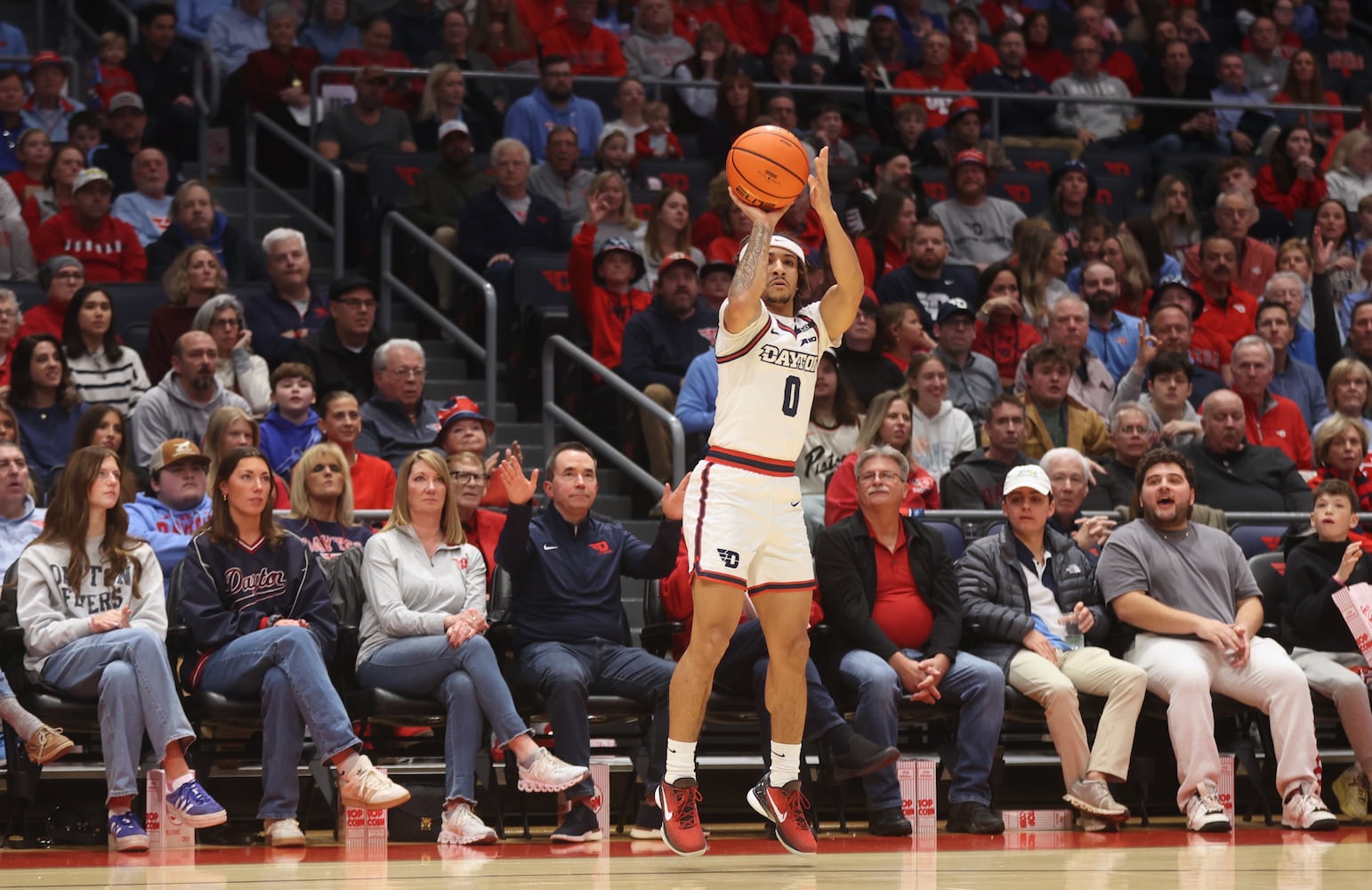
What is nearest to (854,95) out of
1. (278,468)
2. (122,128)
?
(122,128)

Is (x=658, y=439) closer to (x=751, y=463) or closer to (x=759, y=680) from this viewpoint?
(x=759, y=680)

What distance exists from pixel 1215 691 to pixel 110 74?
26.5 feet

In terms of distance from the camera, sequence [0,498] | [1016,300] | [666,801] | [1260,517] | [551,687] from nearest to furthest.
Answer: [666,801], [551,687], [0,498], [1260,517], [1016,300]

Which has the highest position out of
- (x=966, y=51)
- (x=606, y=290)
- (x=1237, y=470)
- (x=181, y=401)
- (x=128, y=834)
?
(x=966, y=51)

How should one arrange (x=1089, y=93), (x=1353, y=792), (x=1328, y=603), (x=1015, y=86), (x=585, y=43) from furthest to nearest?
(x=1089, y=93), (x=1015, y=86), (x=585, y=43), (x=1328, y=603), (x=1353, y=792)

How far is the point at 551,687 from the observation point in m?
6.91

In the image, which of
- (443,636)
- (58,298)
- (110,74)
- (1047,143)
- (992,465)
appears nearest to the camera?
(443,636)

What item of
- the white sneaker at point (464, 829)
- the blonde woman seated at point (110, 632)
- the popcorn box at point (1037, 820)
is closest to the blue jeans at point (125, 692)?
the blonde woman seated at point (110, 632)

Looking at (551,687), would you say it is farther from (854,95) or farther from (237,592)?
(854,95)

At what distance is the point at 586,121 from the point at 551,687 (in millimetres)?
6440

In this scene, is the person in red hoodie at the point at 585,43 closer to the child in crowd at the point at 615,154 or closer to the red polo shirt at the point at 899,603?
the child in crowd at the point at 615,154

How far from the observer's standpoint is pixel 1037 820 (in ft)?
24.0

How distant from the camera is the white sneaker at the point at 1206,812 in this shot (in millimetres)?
7035

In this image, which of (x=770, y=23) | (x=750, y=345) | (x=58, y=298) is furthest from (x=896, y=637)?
(x=770, y=23)
